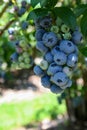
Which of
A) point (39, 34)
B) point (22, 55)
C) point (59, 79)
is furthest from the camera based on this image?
point (22, 55)

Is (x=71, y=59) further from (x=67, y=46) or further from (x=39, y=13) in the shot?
(x=39, y=13)

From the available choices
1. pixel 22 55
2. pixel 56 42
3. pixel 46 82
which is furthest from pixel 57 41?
pixel 22 55

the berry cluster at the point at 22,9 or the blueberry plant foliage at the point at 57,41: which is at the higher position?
the berry cluster at the point at 22,9

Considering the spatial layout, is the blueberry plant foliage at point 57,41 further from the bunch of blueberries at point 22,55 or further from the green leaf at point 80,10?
the bunch of blueberries at point 22,55

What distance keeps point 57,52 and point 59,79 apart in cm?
7

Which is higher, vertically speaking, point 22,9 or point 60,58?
point 22,9

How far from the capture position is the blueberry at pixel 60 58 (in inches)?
39.9

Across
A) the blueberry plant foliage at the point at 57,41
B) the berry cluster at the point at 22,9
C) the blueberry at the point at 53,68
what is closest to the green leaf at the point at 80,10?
the blueberry plant foliage at the point at 57,41

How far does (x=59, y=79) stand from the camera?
1001 millimetres

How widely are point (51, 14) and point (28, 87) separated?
13.5ft

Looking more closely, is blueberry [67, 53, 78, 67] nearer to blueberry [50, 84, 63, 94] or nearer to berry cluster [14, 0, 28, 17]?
→ blueberry [50, 84, 63, 94]

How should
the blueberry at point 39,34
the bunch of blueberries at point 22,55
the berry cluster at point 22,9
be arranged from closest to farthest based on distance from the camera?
the blueberry at point 39,34
the bunch of blueberries at point 22,55
the berry cluster at point 22,9

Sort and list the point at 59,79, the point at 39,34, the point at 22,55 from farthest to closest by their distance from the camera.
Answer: the point at 22,55 < the point at 39,34 < the point at 59,79

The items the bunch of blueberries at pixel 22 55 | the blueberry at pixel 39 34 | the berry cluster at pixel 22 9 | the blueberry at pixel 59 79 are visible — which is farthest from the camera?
the berry cluster at pixel 22 9
